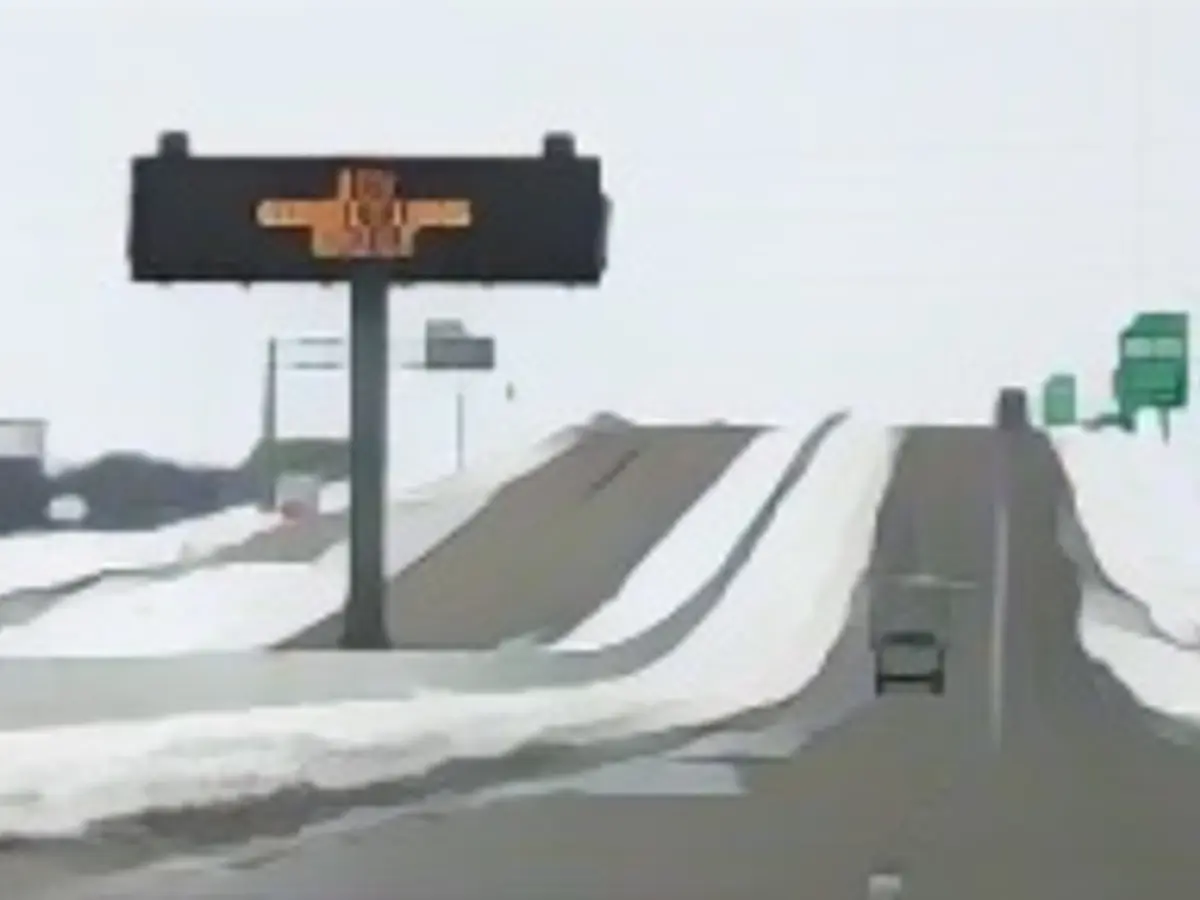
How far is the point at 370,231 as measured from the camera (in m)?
3.89

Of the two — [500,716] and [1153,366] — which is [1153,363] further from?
[500,716]

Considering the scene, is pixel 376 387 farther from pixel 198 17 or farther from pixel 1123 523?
pixel 1123 523

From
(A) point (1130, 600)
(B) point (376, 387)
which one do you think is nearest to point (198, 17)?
(B) point (376, 387)

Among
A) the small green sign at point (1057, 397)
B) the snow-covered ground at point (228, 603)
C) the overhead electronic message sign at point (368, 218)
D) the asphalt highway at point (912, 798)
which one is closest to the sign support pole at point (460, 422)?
the snow-covered ground at point (228, 603)

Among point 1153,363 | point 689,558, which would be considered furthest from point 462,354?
point 1153,363

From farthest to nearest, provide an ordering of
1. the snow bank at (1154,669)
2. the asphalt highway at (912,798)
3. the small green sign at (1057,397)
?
the small green sign at (1057,397) → the snow bank at (1154,669) → the asphalt highway at (912,798)

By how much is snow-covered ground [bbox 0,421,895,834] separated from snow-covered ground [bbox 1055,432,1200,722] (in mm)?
222

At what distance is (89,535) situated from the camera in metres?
3.79

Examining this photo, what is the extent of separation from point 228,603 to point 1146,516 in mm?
952

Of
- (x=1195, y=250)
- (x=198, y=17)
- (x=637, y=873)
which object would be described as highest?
(x=198, y=17)

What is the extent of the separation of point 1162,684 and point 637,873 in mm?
638

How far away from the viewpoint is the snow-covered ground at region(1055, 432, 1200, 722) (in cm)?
365

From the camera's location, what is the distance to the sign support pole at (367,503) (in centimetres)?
373

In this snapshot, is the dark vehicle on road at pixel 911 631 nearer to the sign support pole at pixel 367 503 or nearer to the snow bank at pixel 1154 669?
the snow bank at pixel 1154 669
